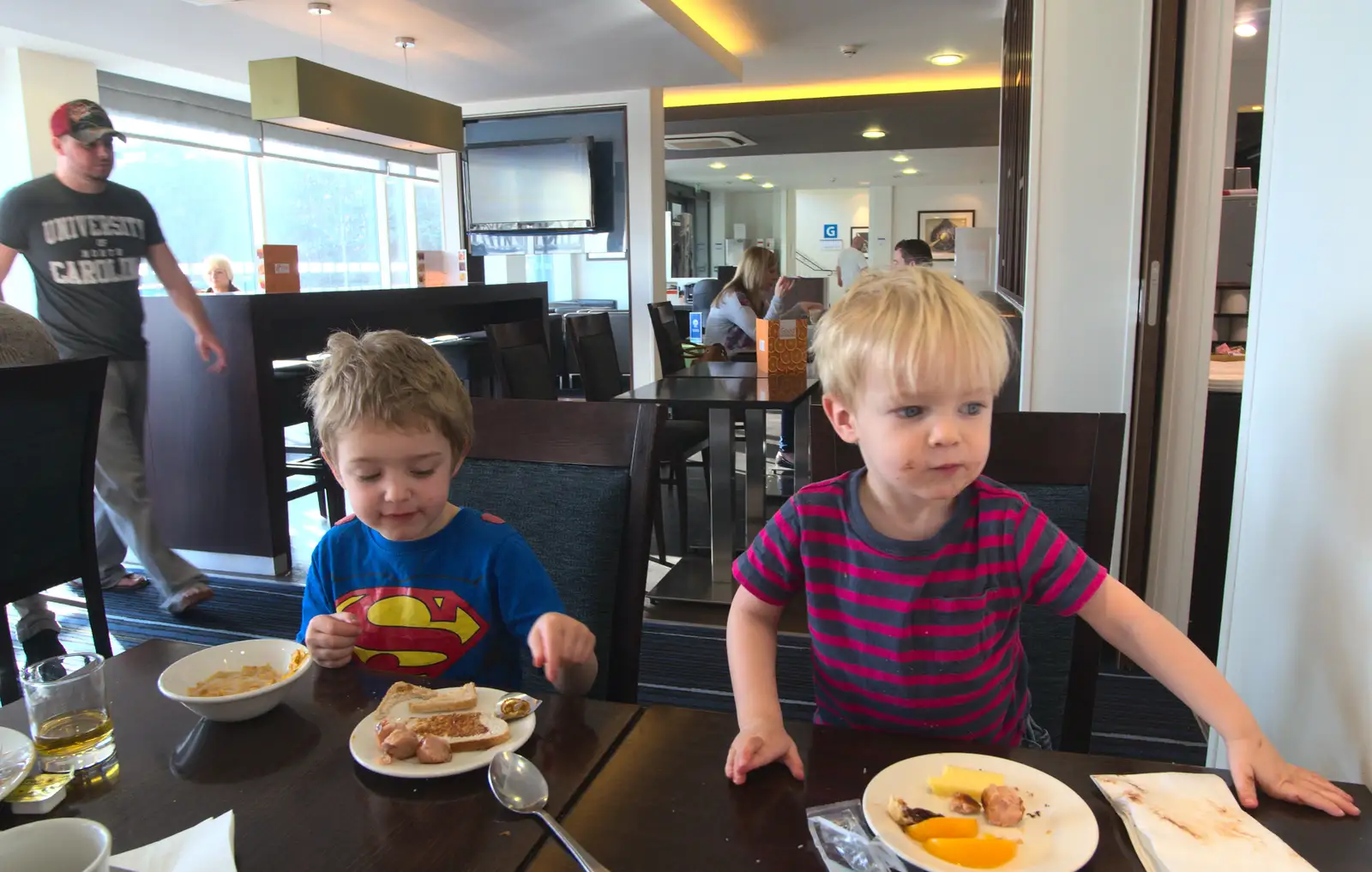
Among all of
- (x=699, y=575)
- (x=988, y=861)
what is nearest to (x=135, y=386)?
(x=699, y=575)

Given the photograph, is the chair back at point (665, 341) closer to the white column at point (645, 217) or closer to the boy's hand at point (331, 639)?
the white column at point (645, 217)

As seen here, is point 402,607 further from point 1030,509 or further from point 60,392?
point 60,392

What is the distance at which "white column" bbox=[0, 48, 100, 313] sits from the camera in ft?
16.7

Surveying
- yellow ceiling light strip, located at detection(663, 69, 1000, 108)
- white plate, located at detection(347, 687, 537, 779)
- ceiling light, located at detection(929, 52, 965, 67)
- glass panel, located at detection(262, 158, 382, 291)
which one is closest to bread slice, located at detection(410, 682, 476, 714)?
white plate, located at detection(347, 687, 537, 779)

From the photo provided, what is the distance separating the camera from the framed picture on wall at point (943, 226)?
1399 centimetres

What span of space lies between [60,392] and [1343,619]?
7.27 ft

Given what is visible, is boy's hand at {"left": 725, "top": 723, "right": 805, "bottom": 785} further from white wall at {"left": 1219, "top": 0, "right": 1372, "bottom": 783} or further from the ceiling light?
the ceiling light

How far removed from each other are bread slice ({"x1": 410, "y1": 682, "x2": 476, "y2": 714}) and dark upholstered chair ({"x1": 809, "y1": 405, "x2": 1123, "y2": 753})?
55 cm

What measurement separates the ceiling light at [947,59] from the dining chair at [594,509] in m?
5.64

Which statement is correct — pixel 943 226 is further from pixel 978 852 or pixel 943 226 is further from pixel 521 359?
pixel 978 852

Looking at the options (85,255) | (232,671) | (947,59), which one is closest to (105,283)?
(85,255)

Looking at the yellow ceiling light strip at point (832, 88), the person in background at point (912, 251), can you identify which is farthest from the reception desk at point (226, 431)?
the yellow ceiling light strip at point (832, 88)

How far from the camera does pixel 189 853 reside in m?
0.64

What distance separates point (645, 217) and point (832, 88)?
2043mm
